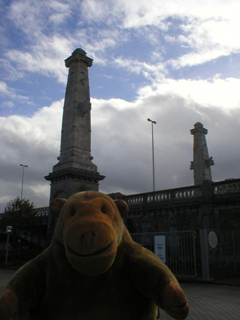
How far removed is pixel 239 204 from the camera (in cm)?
1395

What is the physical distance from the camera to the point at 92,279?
257cm

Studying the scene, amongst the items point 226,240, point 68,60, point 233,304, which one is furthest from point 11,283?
point 68,60

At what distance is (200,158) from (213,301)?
16105mm

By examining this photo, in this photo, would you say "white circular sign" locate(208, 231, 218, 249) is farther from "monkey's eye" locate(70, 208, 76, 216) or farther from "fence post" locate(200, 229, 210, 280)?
"monkey's eye" locate(70, 208, 76, 216)

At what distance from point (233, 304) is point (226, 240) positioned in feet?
19.0

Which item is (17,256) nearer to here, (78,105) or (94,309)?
(78,105)

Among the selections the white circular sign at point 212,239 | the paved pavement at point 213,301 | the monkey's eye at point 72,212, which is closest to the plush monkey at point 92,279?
the monkey's eye at point 72,212

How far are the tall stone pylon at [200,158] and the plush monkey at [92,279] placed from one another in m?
20.1

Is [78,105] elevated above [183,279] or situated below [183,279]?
above

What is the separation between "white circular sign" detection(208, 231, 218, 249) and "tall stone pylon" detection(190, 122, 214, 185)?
1075 cm

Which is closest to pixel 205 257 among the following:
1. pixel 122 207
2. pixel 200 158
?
pixel 122 207

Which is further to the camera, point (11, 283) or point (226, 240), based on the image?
point (226, 240)

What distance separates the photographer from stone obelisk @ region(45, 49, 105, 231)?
1527 cm

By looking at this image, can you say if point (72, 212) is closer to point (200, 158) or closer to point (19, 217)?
point (200, 158)
